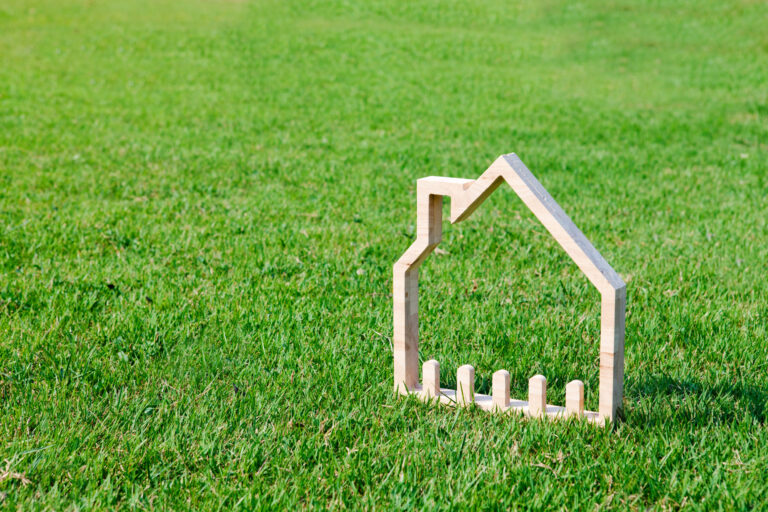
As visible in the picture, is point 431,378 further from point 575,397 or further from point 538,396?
point 575,397

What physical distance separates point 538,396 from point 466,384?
10.8 inches

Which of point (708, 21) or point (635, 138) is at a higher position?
point (708, 21)

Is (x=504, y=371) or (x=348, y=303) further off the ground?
(x=504, y=371)

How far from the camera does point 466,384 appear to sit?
9.48ft

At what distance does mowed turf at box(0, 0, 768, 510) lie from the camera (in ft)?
8.13

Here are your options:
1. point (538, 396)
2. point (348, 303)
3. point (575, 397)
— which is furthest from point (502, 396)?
point (348, 303)

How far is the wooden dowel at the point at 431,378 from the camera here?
9.60ft

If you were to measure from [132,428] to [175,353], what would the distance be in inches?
27.1

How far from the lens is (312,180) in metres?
6.94

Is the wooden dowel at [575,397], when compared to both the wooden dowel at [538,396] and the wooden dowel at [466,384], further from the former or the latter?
the wooden dowel at [466,384]

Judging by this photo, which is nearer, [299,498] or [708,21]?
[299,498]

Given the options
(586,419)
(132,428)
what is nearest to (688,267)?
(586,419)

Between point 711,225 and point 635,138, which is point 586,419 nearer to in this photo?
point 711,225

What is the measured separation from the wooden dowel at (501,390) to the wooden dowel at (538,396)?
0.29ft
